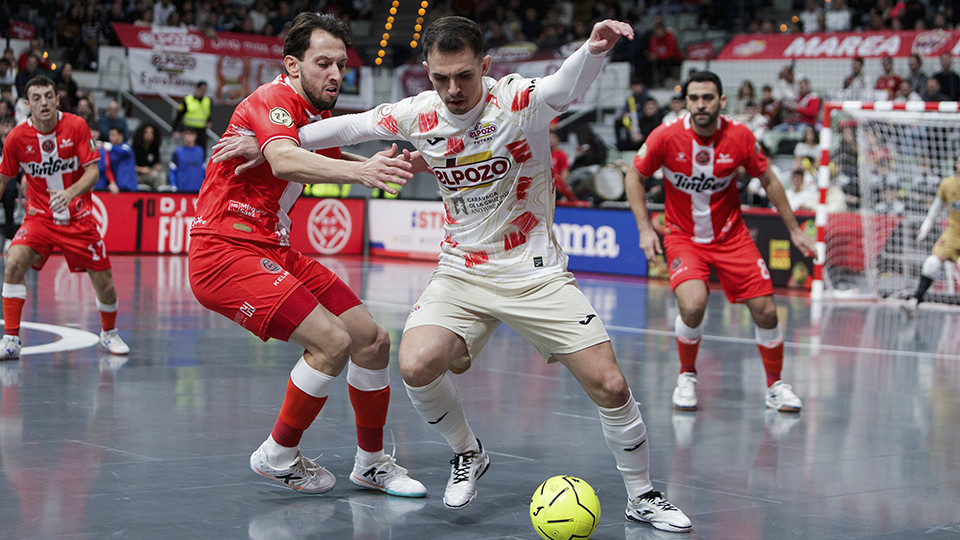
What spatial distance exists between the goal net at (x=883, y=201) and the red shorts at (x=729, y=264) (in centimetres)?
762

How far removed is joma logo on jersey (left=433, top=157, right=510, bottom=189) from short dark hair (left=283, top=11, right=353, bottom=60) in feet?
2.77

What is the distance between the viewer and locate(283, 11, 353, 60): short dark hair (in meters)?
5.27

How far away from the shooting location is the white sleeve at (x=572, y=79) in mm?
4559

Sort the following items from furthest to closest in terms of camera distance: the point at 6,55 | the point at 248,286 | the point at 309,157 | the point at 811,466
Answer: the point at 6,55
the point at 811,466
the point at 248,286
the point at 309,157

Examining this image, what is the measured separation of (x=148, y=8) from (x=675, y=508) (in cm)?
2345

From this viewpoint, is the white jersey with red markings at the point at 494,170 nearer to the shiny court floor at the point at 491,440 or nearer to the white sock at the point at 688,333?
the shiny court floor at the point at 491,440

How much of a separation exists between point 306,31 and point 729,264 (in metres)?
3.95

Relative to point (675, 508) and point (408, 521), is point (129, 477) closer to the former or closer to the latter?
point (408, 521)

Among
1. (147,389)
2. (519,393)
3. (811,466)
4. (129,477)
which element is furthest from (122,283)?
(811,466)

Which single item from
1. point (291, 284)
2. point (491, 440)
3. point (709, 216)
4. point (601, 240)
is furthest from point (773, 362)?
point (601, 240)

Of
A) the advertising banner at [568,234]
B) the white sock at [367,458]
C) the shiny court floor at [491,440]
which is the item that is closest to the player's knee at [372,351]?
the white sock at [367,458]

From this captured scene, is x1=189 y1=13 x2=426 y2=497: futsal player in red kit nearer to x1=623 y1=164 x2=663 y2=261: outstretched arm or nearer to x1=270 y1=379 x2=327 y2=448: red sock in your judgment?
x1=270 y1=379 x2=327 y2=448: red sock

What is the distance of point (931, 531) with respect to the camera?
4.91 meters

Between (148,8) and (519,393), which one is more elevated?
(148,8)
